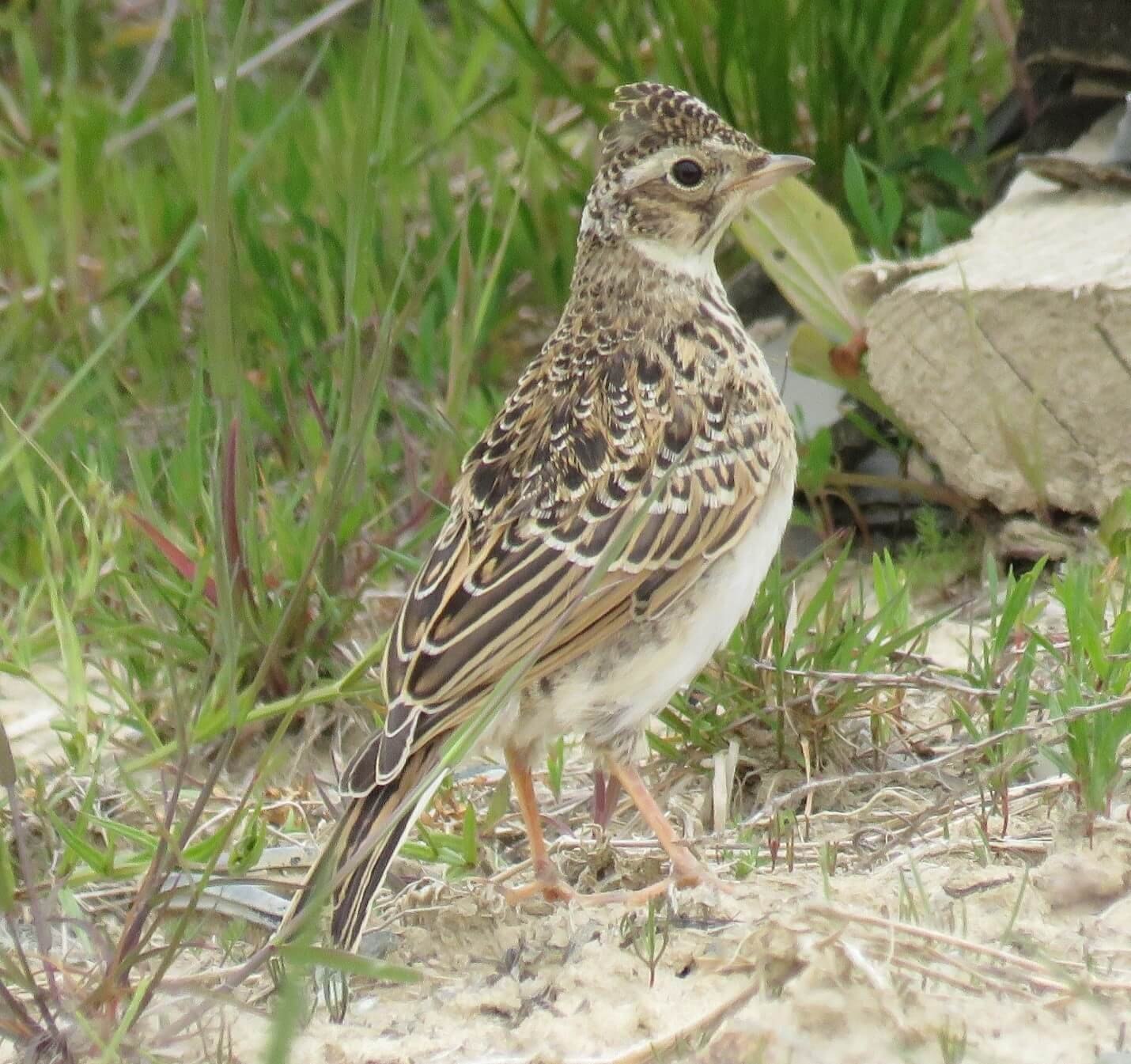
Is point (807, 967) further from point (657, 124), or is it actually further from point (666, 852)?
point (657, 124)

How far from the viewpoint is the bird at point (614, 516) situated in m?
3.90

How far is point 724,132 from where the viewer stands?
4742 mm

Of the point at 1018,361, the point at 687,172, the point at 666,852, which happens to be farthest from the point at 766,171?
the point at 666,852

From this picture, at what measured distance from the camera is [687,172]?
4711mm

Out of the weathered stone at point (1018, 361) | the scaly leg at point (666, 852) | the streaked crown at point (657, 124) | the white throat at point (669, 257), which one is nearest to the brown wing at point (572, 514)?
the white throat at point (669, 257)

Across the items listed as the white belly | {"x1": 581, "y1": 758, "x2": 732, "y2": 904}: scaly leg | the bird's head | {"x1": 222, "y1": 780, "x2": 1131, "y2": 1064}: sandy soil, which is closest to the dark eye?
the bird's head

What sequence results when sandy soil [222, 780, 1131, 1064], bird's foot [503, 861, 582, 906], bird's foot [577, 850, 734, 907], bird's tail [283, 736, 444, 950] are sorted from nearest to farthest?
sandy soil [222, 780, 1131, 1064] < bird's tail [283, 736, 444, 950] < bird's foot [577, 850, 734, 907] < bird's foot [503, 861, 582, 906]

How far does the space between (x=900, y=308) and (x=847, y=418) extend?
24.8 inches

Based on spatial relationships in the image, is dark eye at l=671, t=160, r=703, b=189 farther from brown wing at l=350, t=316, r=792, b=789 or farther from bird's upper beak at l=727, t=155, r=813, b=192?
brown wing at l=350, t=316, r=792, b=789

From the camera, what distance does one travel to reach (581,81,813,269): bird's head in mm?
4703

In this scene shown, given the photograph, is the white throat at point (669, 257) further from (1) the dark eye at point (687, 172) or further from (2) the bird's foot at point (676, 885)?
(2) the bird's foot at point (676, 885)

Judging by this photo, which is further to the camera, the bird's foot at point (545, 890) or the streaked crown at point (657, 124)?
the streaked crown at point (657, 124)

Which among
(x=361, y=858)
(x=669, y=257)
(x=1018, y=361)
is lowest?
(x=1018, y=361)

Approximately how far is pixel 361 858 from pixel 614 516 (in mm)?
1039
